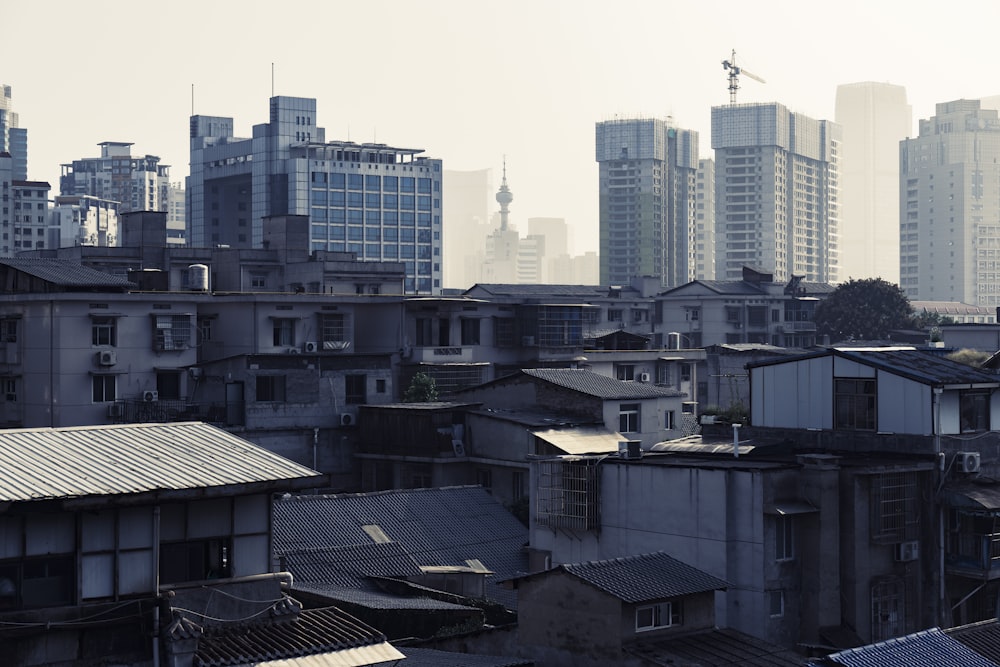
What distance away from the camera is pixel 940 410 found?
3816cm

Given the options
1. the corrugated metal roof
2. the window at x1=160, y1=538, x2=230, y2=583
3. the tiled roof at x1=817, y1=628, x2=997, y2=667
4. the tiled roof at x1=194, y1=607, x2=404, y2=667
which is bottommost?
the tiled roof at x1=817, y1=628, x2=997, y2=667

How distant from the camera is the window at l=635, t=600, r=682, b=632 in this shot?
2877 cm

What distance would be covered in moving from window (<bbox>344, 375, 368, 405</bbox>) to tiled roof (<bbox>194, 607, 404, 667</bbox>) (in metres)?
41.6

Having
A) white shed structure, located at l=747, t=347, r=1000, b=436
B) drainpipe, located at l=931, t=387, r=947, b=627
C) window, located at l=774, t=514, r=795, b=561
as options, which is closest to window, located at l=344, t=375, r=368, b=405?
white shed structure, located at l=747, t=347, r=1000, b=436

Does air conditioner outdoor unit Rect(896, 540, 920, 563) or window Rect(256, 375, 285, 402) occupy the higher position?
window Rect(256, 375, 285, 402)

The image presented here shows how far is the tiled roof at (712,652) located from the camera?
28.2 meters

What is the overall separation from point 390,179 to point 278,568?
159 metres

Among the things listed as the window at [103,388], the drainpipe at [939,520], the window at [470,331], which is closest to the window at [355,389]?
the window at [470,331]

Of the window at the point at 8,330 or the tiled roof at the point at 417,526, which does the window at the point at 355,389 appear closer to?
the window at the point at 8,330

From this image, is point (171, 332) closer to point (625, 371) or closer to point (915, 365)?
point (625, 371)

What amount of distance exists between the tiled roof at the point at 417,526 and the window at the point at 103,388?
68.3ft

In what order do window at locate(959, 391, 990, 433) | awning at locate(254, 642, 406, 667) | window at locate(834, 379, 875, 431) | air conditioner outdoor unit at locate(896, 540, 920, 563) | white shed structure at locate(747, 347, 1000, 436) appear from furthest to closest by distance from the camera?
window at locate(834, 379, 875, 431), window at locate(959, 391, 990, 433), white shed structure at locate(747, 347, 1000, 436), air conditioner outdoor unit at locate(896, 540, 920, 563), awning at locate(254, 642, 406, 667)

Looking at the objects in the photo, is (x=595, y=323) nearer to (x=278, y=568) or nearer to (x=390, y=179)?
(x=278, y=568)

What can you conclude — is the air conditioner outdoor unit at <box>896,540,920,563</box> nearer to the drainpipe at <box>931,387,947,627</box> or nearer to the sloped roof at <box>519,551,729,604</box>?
the drainpipe at <box>931,387,947,627</box>
